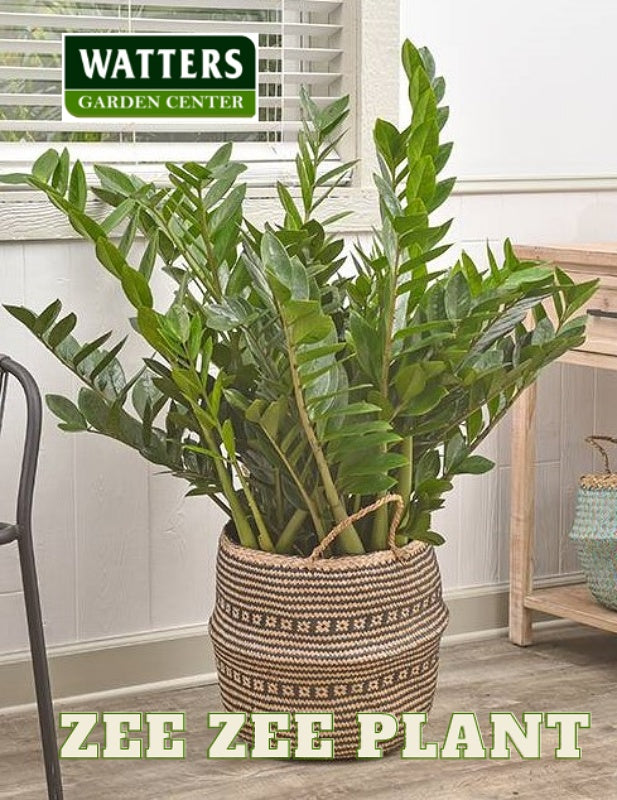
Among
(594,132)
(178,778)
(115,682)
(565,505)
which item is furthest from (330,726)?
(594,132)

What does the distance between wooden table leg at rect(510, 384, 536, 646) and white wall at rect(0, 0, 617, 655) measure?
0.12m

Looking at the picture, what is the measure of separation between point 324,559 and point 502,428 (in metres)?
0.90

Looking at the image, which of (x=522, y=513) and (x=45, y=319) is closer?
Answer: (x=45, y=319)

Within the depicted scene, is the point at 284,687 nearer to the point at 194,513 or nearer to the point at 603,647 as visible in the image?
the point at 194,513

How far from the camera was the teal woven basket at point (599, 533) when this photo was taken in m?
2.90

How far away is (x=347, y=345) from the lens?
240 centimetres

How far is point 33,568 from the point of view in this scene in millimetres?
2146

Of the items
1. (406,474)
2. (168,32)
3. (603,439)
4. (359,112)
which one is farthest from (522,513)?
(168,32)

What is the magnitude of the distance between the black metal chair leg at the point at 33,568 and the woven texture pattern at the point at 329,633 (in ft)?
1.21

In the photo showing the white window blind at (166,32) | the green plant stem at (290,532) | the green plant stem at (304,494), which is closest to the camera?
the green plant stem at (304,494)

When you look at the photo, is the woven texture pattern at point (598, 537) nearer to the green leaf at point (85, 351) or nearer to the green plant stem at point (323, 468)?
the green plant stem at point (323, 468)

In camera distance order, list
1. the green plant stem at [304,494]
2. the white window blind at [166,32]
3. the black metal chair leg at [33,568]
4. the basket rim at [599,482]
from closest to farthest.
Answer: the black metal chair leg at [33,568]
the green plant stem at [304,494]
the white window blind at [166,32]
the basket rim at [599,482]

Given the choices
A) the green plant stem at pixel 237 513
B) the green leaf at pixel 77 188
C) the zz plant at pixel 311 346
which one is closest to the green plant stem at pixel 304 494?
the zz plant at pixel 311 346

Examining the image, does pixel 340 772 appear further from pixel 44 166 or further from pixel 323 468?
pixel 44 166
